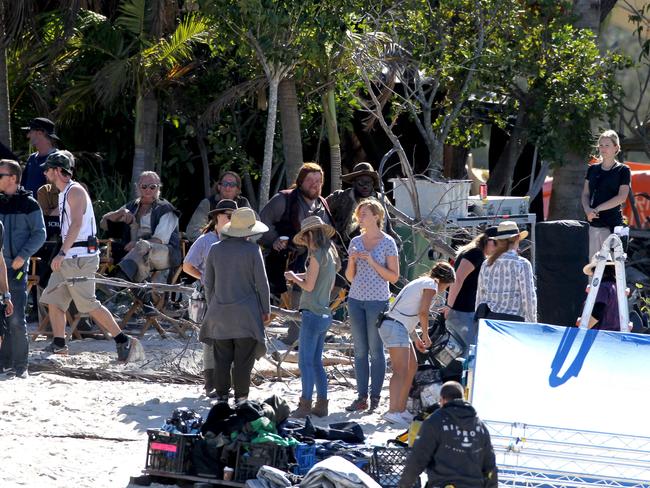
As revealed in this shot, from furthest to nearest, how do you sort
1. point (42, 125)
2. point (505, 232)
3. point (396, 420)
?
1. point (42, 125)
2. point (396, 420)
3. point (505, 232)

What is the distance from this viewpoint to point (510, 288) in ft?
26.2

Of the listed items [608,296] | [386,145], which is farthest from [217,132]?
[608,296]

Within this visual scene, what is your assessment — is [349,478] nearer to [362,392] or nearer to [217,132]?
[362,392]

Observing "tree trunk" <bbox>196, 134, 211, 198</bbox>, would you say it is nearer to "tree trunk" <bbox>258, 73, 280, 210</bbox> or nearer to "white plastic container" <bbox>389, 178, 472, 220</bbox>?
"tree trunk" <bbox>258, 73, 280, 210</bbox>

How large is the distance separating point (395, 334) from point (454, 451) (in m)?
2.96

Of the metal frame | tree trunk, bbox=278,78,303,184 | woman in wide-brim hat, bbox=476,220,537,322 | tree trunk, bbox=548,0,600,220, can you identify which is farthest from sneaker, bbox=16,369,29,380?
tree trunk, bbox=548,0,600,220

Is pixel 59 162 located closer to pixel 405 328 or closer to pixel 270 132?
pixel 405 328

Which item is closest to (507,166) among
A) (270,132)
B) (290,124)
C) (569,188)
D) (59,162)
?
(569,188)

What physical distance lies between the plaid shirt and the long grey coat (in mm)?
1577

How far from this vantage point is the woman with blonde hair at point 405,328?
8.41 meters

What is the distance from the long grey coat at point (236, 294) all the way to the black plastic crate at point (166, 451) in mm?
1512

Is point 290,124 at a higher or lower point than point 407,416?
higher

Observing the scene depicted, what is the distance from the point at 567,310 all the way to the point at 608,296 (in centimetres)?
120

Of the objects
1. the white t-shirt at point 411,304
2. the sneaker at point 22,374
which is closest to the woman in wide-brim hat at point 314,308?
the white t-shirt at point 411,304
